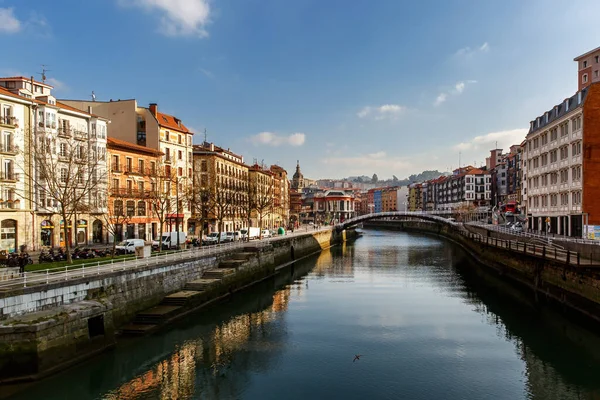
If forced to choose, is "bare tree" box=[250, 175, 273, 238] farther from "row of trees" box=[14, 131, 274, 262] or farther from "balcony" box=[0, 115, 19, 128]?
"balcony" box=[0, 115, 19, 128]

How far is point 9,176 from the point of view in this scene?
43438 mm

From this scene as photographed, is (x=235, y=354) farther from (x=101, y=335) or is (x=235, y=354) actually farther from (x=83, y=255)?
(x=83, y=255)

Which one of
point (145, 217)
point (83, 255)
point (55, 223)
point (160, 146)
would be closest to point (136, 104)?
point (160, 146)

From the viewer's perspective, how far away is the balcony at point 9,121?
141ft

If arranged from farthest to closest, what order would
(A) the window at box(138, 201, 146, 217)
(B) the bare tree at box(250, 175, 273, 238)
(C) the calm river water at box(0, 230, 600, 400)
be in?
(B) the bare tree at box(250, 175, 273, 238), (A) the window at box(138, 201, 146, 217), (C) the calm river water at box(0, 230, 600, 400)

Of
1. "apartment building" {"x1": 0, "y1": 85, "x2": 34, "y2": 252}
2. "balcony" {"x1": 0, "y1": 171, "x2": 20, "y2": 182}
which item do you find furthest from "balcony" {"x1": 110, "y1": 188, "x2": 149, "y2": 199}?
"balcony" {"x1": 0, "y1": 171, "x2": 20, "y2": 182}

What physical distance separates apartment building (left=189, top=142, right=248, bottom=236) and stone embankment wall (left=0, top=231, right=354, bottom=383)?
38.8m

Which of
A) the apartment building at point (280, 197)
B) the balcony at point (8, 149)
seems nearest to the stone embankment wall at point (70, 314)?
the balcony at point (8, 149)

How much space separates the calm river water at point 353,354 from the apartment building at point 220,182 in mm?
37503

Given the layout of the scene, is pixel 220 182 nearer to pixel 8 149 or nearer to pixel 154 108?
pixel 154 108

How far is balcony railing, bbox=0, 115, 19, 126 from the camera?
141 ft

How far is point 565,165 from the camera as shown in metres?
59.1

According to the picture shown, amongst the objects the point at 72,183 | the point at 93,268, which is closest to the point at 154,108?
the point at 72,183

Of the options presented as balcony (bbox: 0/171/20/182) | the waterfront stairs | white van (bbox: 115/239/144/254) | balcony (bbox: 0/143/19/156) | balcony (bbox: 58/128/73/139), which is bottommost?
the waterfront stairs
